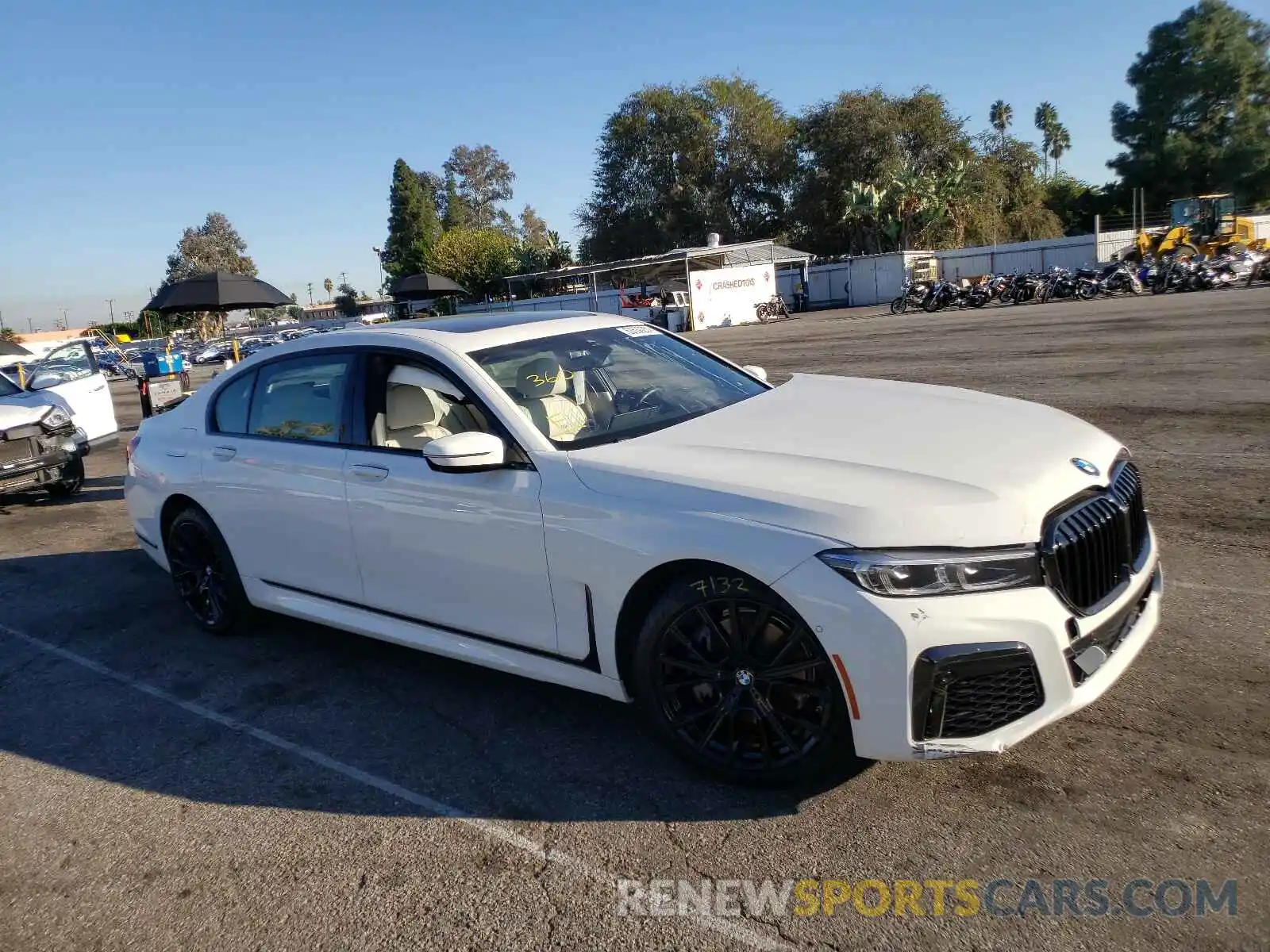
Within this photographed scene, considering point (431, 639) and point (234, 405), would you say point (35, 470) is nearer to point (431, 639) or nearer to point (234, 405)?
point (234, 405)

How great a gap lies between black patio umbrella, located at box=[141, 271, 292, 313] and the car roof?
37.6 feet

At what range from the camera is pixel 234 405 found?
526 cm

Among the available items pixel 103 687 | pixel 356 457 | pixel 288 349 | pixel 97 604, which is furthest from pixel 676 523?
pixel 97 604

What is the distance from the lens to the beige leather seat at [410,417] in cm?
423

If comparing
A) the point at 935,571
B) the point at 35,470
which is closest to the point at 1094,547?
the point at 935,571

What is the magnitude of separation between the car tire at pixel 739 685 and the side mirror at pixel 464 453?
33.2 inches

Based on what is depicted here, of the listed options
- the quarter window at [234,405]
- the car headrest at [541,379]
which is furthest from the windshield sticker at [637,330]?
the quarter window at [234,405]

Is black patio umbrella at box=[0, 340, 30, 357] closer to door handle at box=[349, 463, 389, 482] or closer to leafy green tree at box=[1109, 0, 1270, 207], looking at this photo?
door handle at box=[349, 463, 389, 482]

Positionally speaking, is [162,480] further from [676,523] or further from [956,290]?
[956,290]

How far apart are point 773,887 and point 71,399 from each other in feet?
39.1

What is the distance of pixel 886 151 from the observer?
198 ft

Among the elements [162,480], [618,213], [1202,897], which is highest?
[618,213]

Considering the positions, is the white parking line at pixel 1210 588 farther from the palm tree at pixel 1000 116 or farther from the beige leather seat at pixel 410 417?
the palm tree at pixel 1000 116

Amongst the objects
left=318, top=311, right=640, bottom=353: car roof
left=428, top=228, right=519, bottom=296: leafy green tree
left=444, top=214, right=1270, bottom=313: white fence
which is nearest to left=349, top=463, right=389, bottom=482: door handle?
left=318, top=311, right=640, bottom=353: car roof
